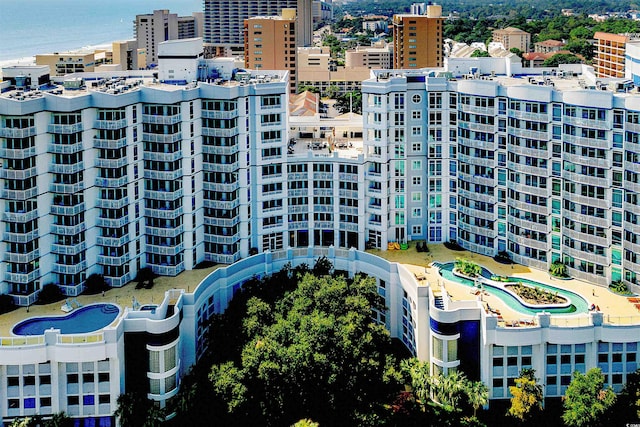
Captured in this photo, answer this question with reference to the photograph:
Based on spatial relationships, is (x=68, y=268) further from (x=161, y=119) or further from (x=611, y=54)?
(x=611, y=54)

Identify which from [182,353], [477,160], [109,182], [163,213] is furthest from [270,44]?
[182,353]

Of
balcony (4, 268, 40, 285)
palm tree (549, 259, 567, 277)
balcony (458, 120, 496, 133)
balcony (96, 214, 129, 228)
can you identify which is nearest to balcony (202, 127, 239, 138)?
balcony (96, 214, 129, 228)

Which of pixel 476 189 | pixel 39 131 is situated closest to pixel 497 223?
pixel 476 189

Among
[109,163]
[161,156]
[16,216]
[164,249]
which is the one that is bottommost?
[164,249]

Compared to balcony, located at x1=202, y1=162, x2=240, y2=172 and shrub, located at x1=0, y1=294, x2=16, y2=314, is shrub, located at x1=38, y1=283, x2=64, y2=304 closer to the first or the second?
shrub, located at x1=0, y1=294, x2=16, y2=314

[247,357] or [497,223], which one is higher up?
[497,223]

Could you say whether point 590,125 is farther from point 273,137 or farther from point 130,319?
point 130,319
